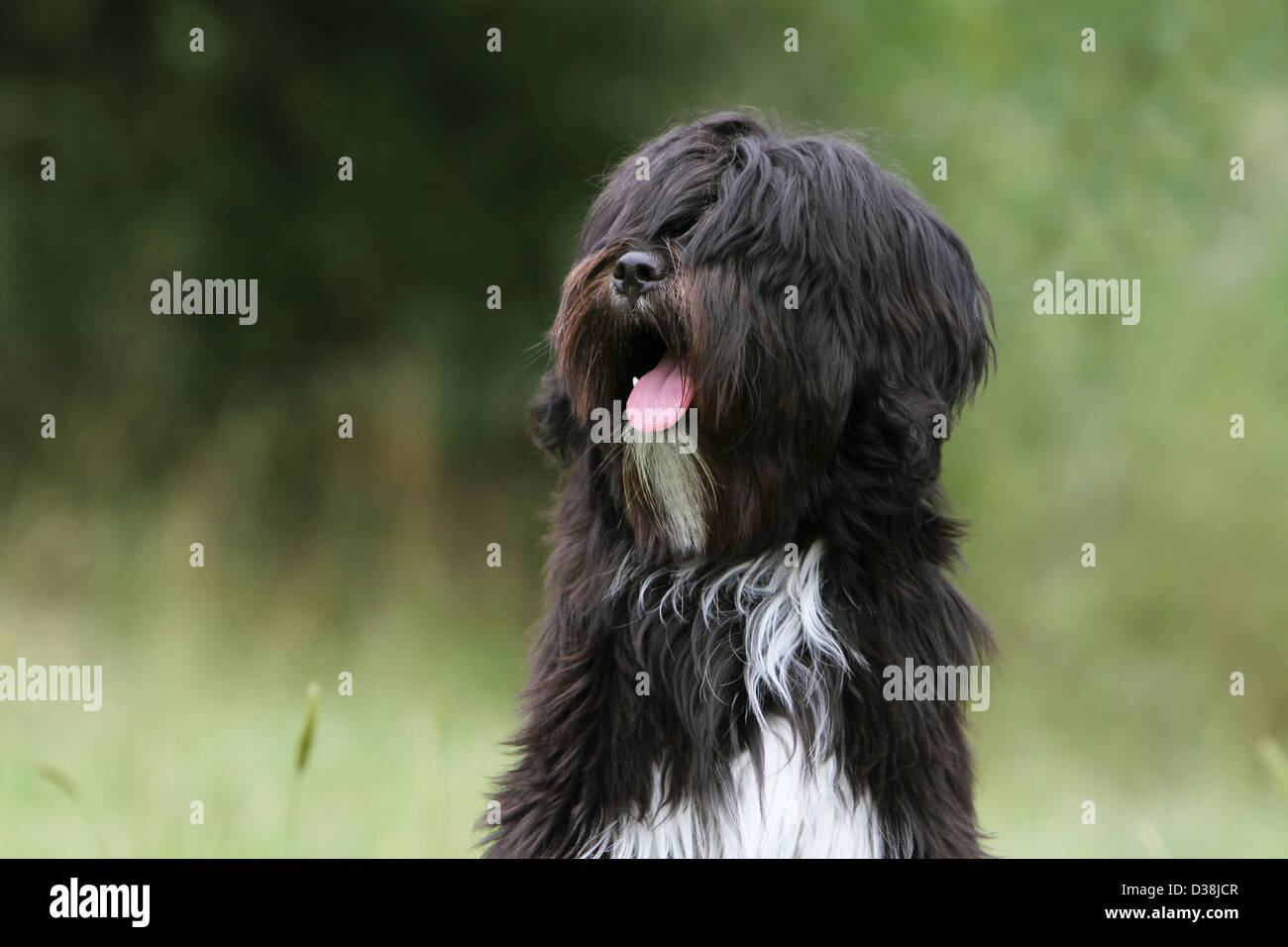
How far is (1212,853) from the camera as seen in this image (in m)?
→ 6.05

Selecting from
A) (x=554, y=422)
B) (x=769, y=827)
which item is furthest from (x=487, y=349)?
(x=769, y=827)

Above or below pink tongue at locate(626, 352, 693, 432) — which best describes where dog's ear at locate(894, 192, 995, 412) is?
above

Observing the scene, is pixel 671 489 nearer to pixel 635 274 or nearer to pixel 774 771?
pixel 635 274

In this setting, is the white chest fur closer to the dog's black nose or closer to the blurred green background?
the dog's black nose

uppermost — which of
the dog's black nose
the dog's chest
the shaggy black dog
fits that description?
the dog's black nose

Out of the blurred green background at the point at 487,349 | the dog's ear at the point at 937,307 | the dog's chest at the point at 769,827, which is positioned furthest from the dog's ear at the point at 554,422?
the blurred green background at the point at 487,349

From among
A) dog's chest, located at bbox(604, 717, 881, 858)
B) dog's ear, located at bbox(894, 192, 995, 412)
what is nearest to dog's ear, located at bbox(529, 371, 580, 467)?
dog's ear, located at bbox(894, 192, 995, 412)

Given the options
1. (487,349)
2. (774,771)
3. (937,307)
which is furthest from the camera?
(487,349)

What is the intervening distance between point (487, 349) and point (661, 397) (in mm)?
7522

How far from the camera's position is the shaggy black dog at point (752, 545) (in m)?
3.45

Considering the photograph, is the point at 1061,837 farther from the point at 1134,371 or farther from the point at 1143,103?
the point at 1143,103

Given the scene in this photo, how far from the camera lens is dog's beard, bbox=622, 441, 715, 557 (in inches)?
136

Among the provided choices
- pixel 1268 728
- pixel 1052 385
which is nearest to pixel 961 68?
pixel 1052 385

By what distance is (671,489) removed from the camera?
11.5 feet
